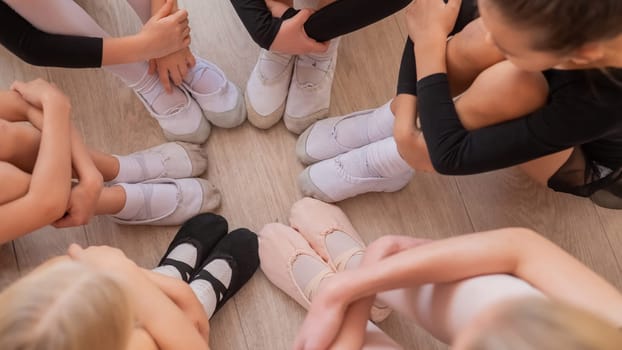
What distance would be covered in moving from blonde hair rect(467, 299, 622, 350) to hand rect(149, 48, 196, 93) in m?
0.81

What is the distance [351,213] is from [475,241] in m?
0.47

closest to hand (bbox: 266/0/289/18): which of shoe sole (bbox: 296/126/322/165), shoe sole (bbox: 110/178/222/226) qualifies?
shoe sole (bbox: 296/126/322/165)

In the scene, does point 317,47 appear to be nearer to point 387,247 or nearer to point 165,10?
point 165,10

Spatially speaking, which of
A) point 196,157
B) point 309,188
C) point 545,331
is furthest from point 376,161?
point 545,331

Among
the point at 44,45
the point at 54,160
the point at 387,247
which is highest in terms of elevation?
the point at 44,45

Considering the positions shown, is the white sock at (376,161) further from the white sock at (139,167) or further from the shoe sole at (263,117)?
the white sock at (139,167)

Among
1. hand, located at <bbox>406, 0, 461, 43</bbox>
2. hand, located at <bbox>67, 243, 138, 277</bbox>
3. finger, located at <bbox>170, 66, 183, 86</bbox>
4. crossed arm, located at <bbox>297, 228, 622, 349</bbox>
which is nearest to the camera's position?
crossed arm, located at <bbox>297, 228, 622, 349</bbox>

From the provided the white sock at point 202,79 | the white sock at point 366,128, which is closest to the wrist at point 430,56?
the white sock at point 366,128

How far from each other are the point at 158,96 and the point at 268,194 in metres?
0.29

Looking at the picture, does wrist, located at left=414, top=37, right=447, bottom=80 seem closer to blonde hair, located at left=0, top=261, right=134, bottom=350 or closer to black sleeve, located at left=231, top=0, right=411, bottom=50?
black sleeve, located at left=231, top=0, right=411, bottom=50

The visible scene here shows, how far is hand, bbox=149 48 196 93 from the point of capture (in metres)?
1.14

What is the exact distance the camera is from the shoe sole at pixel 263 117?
48.0 inches

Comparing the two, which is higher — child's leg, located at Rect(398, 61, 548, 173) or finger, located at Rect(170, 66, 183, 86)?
child's leg, located at Rect(398, 61, 548, 173)

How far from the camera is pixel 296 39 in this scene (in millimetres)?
1068
